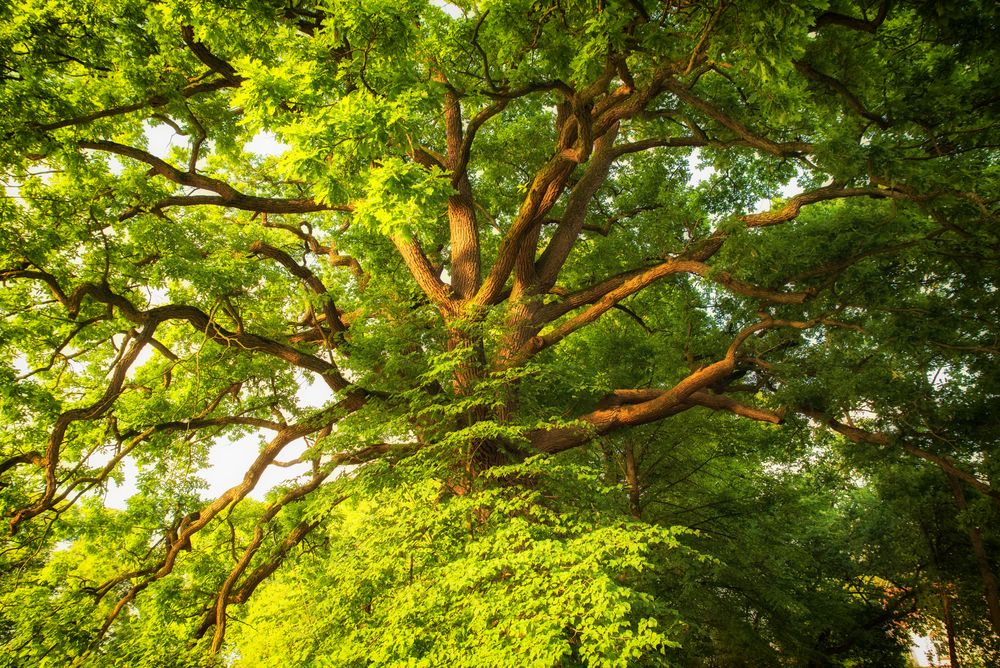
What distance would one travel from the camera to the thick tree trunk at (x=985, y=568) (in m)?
10.0

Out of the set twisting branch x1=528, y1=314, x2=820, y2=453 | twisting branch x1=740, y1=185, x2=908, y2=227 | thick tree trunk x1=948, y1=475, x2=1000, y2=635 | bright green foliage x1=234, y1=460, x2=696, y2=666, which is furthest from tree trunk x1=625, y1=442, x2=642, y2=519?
thick tree trunk x1=948, y1=475, x2=1000, y2=635

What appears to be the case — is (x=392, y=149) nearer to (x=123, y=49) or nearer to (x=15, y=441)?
(x=123, y=49)

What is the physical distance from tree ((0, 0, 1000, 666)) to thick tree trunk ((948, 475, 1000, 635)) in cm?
7

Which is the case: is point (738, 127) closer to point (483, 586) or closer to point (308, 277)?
point (483, 586)

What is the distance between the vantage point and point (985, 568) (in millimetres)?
10258

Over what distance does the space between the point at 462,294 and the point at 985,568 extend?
11.8 metres

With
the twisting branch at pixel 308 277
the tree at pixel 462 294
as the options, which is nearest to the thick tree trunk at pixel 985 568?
the tree at pixel 462 294

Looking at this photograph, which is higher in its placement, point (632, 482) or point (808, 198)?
point (808, 198)

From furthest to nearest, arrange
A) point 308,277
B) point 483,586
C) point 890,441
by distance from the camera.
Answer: point 308,277 → point 890,441 → point 483,586

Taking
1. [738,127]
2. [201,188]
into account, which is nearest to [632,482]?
[738,127]

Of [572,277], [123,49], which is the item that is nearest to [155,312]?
[123,49]

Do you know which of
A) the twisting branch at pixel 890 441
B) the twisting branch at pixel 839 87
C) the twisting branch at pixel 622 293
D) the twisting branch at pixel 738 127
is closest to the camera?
the twisting branch at pixel 839 87

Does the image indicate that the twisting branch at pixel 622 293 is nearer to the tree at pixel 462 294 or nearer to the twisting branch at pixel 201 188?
the tree at pixel 462 294

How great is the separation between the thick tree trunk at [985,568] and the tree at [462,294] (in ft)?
0.24
